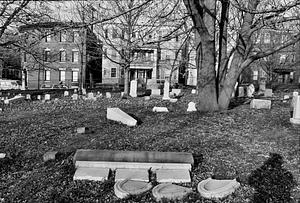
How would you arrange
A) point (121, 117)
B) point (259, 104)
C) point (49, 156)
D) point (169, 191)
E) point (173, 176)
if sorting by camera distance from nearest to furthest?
point (169, 191) < point (173, 176) < point (49, 156) < point (121, 117) < point (259, 104)

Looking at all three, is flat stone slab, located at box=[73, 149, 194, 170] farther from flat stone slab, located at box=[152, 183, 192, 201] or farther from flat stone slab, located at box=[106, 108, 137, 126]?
flat stone slab, located at box=[106, 108, 137, 126]

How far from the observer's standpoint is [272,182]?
4.17 meters

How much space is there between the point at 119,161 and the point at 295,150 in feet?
11.7

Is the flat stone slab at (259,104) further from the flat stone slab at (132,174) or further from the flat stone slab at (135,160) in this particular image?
the flat stone slab at (132,174)

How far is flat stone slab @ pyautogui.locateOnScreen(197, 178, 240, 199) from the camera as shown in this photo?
3.64m

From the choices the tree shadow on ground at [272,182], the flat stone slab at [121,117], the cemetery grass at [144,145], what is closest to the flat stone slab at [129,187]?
the cemetery grass at [144,145]

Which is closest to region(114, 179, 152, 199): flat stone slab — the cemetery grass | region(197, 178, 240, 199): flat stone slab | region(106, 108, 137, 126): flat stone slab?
the cemetery grass

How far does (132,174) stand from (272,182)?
2.16 m

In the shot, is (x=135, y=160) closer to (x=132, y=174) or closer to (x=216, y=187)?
(x=132, y=174)

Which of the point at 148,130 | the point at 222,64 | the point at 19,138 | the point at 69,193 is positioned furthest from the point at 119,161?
the point at 222,64

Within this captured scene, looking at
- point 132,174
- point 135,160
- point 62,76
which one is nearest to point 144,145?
point 135,160

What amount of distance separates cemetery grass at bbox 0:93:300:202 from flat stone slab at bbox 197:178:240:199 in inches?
3.1

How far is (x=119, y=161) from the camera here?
4.48 meters

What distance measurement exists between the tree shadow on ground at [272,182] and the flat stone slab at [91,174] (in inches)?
86.8
